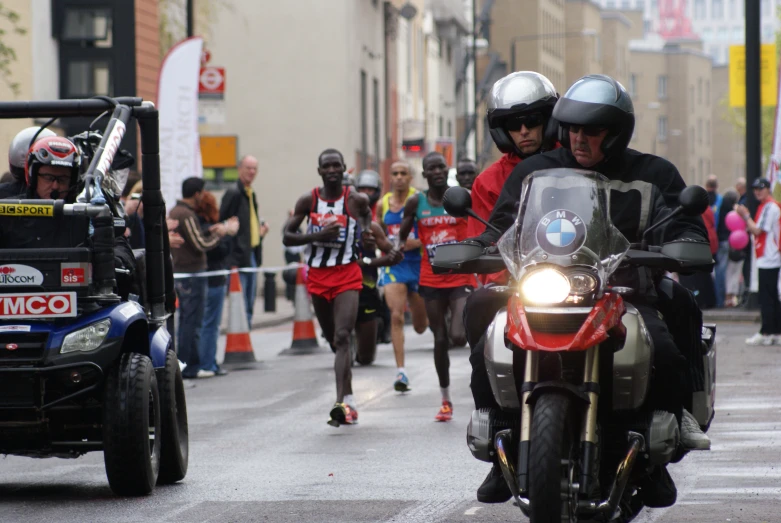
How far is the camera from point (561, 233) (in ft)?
18.5

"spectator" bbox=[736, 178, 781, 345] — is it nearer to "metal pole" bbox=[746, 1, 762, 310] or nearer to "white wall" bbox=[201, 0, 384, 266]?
"metal pole" bbox=[746, 1, 762, 310]

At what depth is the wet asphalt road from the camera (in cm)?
754

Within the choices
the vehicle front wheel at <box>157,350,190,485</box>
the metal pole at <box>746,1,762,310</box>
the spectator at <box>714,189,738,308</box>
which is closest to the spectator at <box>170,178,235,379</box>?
the vehicle front wheel at <box>157,350,190,485</box>

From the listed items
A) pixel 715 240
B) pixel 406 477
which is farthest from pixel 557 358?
pixel 715 240

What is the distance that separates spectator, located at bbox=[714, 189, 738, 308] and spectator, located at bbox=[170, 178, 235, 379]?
1124 cm

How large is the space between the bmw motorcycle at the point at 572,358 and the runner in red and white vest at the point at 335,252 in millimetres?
5530

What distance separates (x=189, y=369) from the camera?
16.1m

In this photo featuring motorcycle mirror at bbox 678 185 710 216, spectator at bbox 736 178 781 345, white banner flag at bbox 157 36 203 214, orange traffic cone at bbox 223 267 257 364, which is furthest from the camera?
white banner flag at bbox 157 36 203 214

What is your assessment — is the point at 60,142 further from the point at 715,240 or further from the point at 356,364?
the point at 715,240

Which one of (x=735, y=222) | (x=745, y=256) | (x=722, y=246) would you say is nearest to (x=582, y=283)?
(x=735, y=222)

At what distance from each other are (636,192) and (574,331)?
2.91 feet

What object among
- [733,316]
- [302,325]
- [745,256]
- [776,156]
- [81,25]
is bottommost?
[733,316]

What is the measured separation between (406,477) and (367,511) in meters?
1.25

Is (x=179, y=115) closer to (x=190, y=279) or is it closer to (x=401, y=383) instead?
(x=190, y=279)
